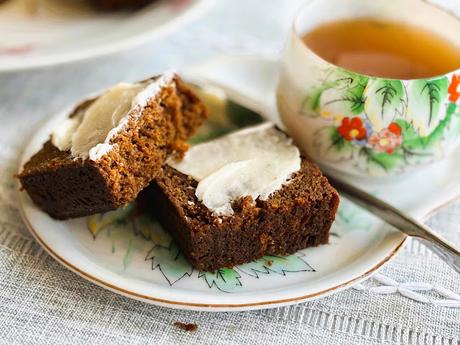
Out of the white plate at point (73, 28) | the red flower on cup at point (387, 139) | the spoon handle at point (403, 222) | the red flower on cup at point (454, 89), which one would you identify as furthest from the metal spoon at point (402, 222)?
the white plate at point (73, 28)

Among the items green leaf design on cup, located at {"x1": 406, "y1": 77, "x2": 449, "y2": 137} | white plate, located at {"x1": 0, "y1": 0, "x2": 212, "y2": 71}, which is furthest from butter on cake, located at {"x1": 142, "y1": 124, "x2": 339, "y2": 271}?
white plate, located at {"x1": 0, "y1": 0, "x2": 212, "y2": 71}

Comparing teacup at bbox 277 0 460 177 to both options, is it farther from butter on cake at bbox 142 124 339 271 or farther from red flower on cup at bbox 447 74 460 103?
butter on cake at bbox 142 124 339 271

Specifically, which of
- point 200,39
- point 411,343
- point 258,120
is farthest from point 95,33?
point 411,343

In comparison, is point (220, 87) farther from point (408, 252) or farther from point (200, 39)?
point (408, 252)

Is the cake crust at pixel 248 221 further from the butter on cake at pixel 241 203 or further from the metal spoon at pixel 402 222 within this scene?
the metal spoon at pixel 402 222

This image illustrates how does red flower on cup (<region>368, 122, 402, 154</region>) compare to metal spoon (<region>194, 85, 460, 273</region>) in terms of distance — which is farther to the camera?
red flower on cup (<region>368, 122, 402, 154</region>)

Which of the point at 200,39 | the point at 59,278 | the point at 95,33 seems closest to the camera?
the point at 59,278

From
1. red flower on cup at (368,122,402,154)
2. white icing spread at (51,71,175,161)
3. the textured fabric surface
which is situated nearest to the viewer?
the textured fabric surface
